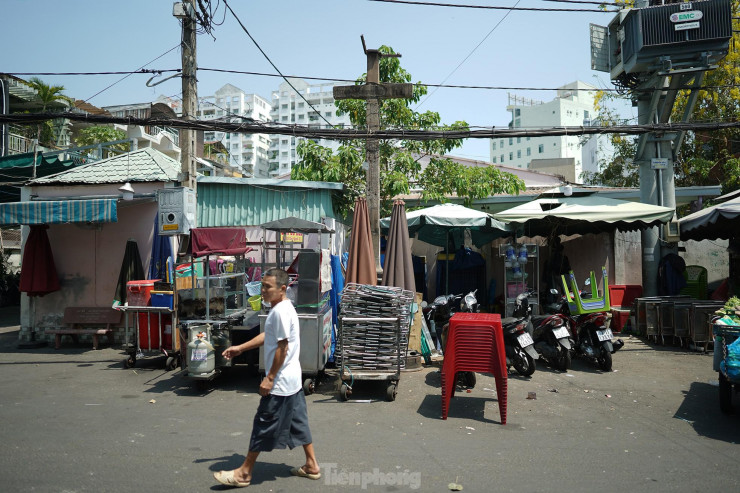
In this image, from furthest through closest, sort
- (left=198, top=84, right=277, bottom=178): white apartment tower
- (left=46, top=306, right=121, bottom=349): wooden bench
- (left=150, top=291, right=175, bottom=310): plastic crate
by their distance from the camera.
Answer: (left=198, top=84, right=277, bottom=178): white apartment tower
(left=46, top=306, right=121, bottom=349): wooden bench
(left=150, top=291, right=175, bottom=310): plastic crate

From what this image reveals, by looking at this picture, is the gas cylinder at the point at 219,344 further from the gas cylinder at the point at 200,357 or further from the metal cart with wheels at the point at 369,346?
the metal cart with wheels at the point at 369,346

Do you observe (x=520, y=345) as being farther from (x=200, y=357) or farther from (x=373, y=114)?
(x=373, y=114)

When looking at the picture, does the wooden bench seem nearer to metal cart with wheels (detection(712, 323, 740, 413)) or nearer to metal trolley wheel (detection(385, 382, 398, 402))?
metal trolley wheel (detection(385, 382, 398, 402))

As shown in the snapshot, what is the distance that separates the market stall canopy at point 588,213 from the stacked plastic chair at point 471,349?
526cm

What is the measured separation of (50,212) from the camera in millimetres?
11016

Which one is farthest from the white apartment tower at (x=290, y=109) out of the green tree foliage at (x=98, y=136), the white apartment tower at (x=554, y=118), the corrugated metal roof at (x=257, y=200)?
the corrugated metal roof at (x=257, y=200)

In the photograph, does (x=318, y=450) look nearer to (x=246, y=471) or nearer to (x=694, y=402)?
(x=246, y=471)

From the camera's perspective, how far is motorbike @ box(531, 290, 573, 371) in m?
8.80

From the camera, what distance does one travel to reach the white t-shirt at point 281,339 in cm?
441

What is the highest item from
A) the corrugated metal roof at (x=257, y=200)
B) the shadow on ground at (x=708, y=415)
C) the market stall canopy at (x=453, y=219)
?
the corrugated metal roof at (x=257, y=200)

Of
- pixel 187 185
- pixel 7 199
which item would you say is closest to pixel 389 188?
pixel 187 185

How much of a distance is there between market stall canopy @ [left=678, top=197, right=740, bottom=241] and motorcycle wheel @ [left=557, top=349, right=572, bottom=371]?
4.69 m

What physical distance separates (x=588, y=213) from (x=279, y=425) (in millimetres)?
8878

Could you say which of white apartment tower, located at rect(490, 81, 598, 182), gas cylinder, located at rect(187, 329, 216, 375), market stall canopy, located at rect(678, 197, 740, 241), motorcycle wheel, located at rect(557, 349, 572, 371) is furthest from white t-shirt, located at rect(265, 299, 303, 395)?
white apartment tower, located at rect(490, 81, 598, 182)
